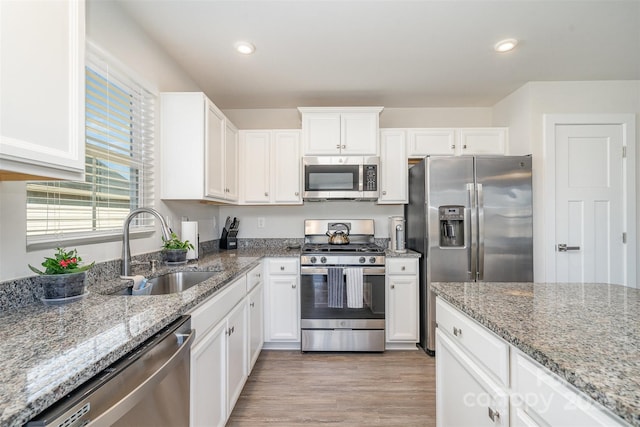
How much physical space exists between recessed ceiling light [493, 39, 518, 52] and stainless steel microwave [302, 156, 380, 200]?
1.24 metres

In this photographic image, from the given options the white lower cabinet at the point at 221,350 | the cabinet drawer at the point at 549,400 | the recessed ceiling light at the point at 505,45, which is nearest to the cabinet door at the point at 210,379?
the white lower cabinet at the point at 221,350

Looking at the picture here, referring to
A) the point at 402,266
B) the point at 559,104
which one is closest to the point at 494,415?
the point at 402,266

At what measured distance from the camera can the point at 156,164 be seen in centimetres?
204

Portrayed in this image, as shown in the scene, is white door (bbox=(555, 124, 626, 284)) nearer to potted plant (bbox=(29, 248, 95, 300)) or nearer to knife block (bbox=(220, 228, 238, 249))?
knife block (bbox=(220, 228, 238, 249))

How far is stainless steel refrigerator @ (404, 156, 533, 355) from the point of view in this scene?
2484 mm

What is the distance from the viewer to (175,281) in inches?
71.1

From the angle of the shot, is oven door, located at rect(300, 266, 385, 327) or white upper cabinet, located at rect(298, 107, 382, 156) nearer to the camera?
oven door, located at rect(300, 266, 385, 327)

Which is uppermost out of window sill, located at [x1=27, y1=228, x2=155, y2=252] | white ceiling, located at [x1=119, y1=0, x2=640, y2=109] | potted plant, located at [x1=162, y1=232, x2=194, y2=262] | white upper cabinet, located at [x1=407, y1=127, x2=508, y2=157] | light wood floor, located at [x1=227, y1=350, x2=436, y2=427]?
white ceiling, located at [x1=119, y1=0, x2=640, y2=109]

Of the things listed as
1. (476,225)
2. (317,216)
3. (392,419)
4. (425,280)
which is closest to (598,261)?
(476,225)

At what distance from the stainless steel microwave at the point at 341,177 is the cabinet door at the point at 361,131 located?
104mm

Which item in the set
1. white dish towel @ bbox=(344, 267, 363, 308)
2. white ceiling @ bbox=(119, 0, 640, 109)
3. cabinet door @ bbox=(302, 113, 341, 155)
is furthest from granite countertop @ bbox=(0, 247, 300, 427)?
cabinet door @ bbox=(302, 113, 341, 155)

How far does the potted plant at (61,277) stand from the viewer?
1094 mm

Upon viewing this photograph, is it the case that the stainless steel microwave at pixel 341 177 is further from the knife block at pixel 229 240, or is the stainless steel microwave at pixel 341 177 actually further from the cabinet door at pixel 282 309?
the knife block at pixel 229 240

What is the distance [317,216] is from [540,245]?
2189 millimetres
